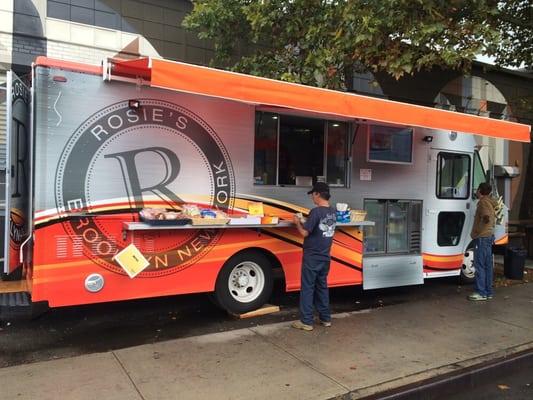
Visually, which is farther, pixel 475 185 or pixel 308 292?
pixel 475 185

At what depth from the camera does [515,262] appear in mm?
8883

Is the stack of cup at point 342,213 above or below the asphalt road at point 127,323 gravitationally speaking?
above

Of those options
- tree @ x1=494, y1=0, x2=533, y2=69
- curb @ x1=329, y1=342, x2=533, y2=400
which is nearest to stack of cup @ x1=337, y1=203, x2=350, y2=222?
curb @ x1=329, y1=342, x2=533, y2=400

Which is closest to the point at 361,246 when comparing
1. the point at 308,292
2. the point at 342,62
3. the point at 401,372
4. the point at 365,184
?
the point at 365,184

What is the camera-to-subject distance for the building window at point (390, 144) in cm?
691

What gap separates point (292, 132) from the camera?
20.7 feet

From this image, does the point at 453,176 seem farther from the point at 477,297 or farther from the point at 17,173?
the point at 17,173

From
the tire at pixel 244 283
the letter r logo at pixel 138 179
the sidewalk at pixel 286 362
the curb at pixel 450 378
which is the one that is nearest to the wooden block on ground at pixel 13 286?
the sidewalk at pixel 286 362

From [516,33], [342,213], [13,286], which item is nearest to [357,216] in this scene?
[342,213]

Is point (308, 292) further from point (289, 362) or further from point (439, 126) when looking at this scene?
point (439, 126)

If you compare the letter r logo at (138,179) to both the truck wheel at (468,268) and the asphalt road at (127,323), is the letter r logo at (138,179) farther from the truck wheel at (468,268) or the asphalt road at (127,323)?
the truck wheel at (468,268)

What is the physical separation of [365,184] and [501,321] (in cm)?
237

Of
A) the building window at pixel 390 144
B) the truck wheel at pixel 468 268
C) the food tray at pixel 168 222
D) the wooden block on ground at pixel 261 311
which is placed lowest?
the wooden block on ground at pixel 261 311

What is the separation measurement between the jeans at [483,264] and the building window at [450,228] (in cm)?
56
